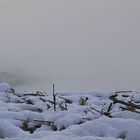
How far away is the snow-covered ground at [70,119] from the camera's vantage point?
264 cm

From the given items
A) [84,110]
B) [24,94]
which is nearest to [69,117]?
[84,110]

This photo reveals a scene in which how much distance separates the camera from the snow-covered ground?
8.66ft

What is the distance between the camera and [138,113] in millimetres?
3131

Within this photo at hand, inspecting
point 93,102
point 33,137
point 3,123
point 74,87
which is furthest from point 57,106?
point 74,87

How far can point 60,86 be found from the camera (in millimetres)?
10500

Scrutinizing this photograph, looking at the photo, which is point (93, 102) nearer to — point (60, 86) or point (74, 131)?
point (74, 131)

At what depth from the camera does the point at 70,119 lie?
3.16m

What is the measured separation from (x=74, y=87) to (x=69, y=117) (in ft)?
22.5

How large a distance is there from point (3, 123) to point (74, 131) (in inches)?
20.4

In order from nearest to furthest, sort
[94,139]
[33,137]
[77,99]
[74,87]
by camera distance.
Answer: [94,139], [33,137], [77,99], [74,87]

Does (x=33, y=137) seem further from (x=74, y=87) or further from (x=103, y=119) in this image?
(x=74, y=87)

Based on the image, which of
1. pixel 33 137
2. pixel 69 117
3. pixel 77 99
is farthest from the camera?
pixel 77 99

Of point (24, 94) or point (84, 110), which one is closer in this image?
point (84, 110)

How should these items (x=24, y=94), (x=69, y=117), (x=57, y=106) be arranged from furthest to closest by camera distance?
(x=24, y=94) < (x=57, y=106) < (x=69, y=117)
